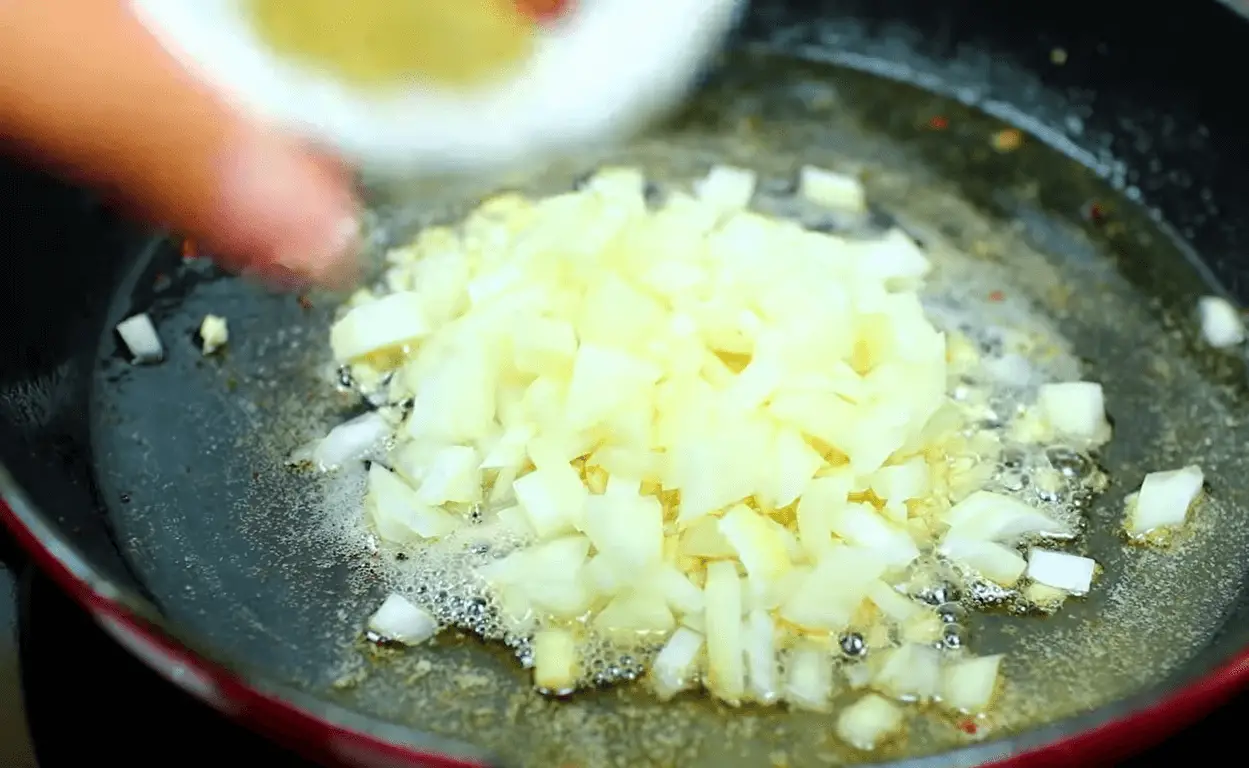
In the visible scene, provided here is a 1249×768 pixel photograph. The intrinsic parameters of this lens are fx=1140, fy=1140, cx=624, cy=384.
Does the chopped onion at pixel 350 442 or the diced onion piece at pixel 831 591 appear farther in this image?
the chopped onion at pixel 350 442

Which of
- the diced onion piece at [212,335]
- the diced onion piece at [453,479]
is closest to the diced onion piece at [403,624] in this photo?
the diced onion piece at [453,479]

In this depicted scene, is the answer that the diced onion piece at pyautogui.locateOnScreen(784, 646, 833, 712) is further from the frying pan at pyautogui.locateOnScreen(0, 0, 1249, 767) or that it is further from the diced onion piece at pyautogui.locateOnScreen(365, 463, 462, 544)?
the diced onion piece at pyautogui.locateOnScreen(365, 463, 462, 544)

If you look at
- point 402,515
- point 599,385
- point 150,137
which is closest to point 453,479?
point 402,515

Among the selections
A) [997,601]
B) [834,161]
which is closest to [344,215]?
[834,161]

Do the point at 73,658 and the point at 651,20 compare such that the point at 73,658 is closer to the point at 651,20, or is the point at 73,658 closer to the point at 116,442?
the point at 116,442

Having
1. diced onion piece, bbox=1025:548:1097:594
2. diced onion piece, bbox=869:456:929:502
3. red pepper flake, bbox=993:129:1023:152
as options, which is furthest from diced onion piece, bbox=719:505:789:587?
red pepper flake, bbox=993:129:1023:152

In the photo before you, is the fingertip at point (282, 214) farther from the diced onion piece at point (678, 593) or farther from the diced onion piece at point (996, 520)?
the diced onion piece at point (996, 520)

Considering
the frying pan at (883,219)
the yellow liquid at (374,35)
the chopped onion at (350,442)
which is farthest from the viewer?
the yellow liquid at (374,35)
